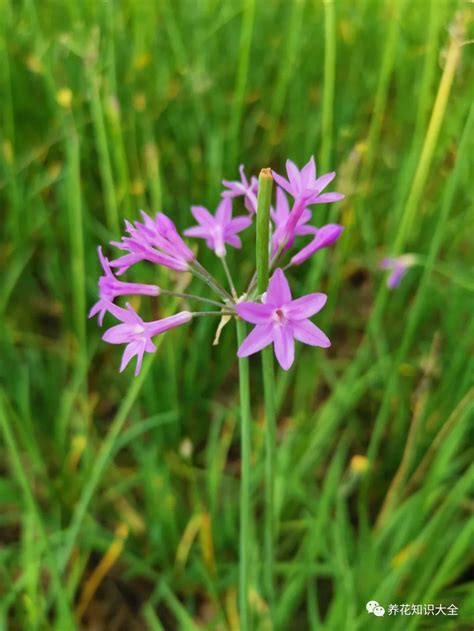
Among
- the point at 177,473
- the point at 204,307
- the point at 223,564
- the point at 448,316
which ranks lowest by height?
the point at 223,564

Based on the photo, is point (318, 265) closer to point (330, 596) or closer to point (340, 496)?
point (340, 496)

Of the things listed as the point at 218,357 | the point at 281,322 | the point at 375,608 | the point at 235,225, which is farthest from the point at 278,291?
the point at 218,357

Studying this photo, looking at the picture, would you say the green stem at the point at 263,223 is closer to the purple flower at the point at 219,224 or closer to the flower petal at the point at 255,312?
the flower petal at the point at 255,312

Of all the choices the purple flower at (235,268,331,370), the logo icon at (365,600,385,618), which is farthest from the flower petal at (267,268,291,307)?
the logo icon at (365,600,385,618)

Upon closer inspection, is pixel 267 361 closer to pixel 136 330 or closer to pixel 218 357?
pixel 136 330

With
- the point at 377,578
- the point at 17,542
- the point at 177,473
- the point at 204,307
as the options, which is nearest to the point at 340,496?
the point at 377,578
